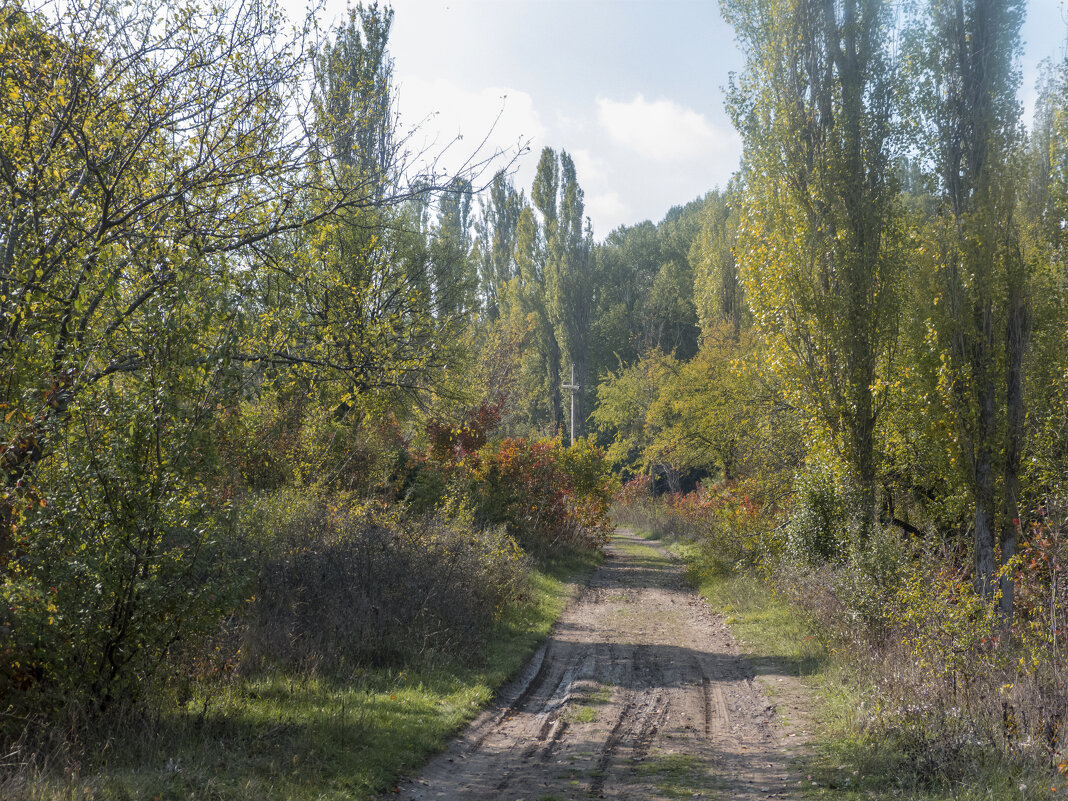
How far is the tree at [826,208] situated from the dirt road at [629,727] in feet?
12.8

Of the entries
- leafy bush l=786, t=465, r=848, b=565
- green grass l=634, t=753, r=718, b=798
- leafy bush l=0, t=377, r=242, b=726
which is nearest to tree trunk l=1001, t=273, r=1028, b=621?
leafy bush l=786, t=465, r=848, b=565

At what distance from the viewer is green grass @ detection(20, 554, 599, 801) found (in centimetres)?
484

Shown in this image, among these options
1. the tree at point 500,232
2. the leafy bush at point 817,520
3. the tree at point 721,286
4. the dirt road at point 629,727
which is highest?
the tree at point 500,232

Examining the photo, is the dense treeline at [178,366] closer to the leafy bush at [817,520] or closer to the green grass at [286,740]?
the green grass at [286,740]

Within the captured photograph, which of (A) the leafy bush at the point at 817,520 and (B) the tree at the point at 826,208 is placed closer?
(B) the tree at the point at 826,208

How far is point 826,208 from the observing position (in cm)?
1292

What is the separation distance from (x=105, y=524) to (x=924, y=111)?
14.0 metres

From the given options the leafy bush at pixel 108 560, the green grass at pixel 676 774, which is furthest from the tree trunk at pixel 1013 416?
the leafy bush at pixel 108 560

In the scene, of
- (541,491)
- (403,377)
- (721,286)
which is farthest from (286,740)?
(721,286)

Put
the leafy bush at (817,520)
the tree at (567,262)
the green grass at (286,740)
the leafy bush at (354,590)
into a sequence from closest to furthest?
1. the green grass at (286,740)
2. the leafy bush at (354,590)
3. the leafy bush at (817,520)
4. the tree at (567,262)

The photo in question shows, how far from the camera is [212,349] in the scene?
19.6ft

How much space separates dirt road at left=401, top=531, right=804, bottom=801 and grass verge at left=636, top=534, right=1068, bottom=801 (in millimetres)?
267

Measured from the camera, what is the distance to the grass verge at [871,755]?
5.14 metres

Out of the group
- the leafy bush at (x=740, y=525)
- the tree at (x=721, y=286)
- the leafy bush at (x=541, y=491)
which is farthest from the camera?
the tree at (x=721, y=286)
